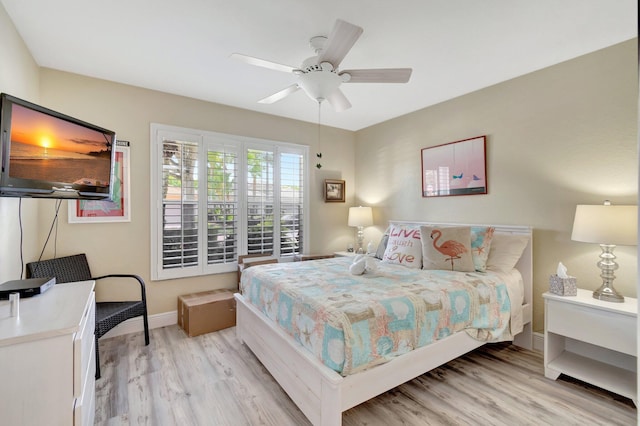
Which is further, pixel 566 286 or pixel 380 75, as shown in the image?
pixel 566 286

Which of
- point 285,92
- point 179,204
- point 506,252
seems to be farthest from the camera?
point 179,204

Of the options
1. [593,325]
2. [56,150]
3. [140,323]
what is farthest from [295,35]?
[140,323]

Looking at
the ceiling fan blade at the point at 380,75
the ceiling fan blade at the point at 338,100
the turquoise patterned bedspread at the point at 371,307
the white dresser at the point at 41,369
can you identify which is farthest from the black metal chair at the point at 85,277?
the ceiling fan blade at the point at 380,75

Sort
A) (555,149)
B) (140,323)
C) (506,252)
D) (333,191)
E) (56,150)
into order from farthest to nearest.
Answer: (333,191) < (140,323) < (506,252) < (555,149) < (56,150)

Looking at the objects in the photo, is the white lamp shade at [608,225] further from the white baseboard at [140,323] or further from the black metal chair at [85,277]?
the white baseboard at [140,323]

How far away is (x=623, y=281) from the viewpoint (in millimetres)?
2275

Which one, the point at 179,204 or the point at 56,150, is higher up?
the point at 56,150

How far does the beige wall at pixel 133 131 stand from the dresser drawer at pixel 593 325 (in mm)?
3247

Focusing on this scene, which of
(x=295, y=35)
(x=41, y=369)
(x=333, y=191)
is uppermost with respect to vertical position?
(x=295, y=35)

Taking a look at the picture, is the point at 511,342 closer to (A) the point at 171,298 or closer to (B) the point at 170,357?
(B) the point at 170,357

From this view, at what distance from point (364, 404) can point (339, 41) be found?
236cm

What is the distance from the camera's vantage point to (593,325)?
2047mm

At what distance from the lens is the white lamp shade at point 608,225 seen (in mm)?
1971

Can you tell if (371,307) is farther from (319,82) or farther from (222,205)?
(222,205)
